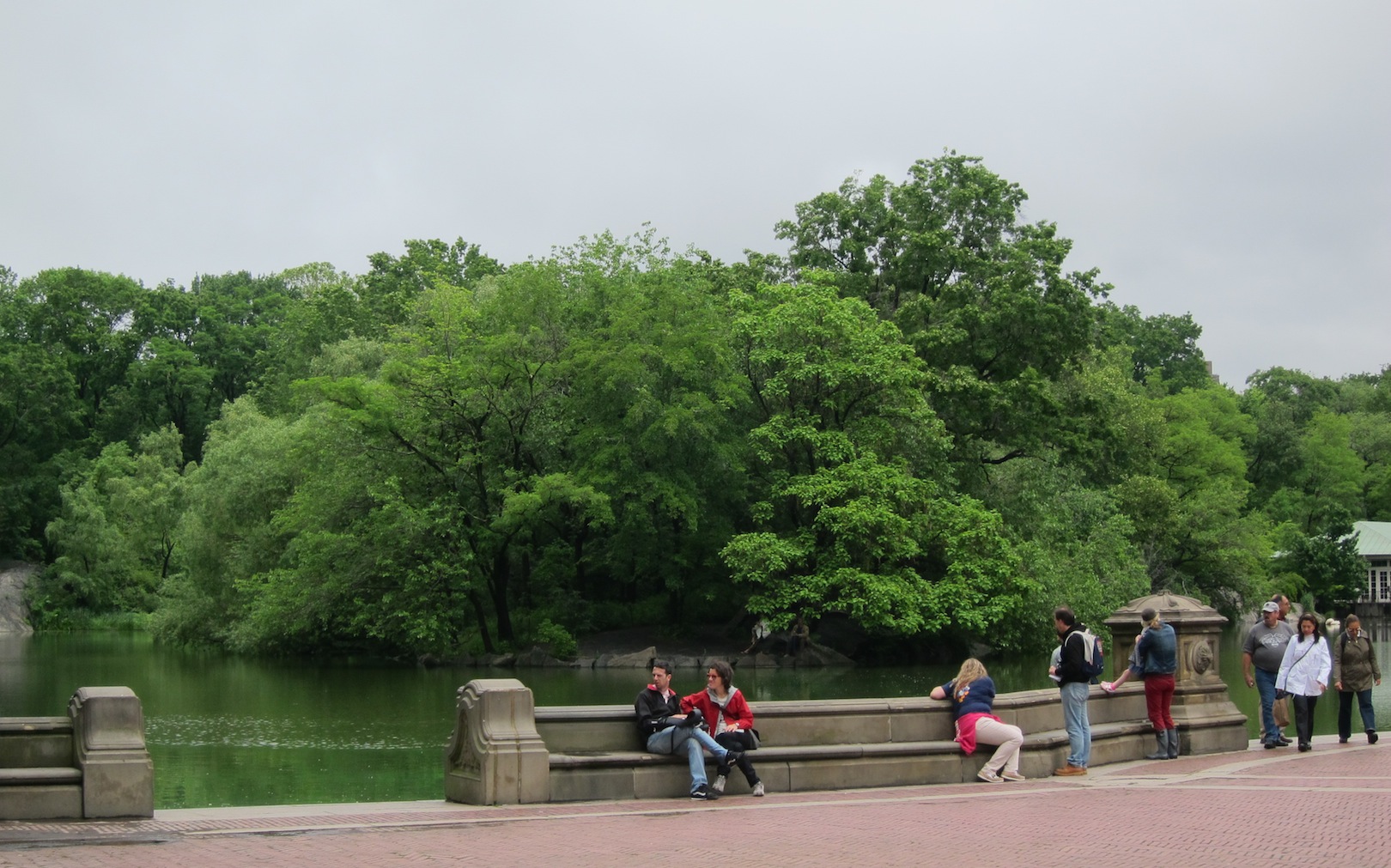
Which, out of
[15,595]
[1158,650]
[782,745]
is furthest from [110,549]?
[1158,650]

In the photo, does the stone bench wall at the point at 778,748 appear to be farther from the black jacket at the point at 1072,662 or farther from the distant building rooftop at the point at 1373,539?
the distant building rooftop at the point at 1373,539

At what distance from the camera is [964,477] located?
4431 cm

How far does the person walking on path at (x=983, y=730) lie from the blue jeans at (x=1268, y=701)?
4.45 m

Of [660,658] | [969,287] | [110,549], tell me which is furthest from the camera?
[110,549]

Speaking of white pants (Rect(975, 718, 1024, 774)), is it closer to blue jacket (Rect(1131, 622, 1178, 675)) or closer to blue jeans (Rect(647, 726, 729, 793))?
blue jacket (Rect(1131, 622, 1178, 675))

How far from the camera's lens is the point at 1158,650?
14.7 meters

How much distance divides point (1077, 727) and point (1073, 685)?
53 cm

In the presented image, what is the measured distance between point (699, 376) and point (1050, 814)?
3198 centimetres

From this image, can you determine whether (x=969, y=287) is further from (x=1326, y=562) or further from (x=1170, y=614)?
(x=1326, y=562)

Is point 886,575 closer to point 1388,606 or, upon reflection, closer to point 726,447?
point 726,447

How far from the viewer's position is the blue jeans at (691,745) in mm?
11922

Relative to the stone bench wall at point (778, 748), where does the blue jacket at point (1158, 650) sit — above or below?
above

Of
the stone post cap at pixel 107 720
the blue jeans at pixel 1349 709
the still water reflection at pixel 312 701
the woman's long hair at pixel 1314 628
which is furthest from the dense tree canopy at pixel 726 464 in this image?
the stone post cap at pixel 107 720

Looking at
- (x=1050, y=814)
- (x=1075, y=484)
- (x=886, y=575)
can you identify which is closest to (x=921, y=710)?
(x=1050, y=814)
